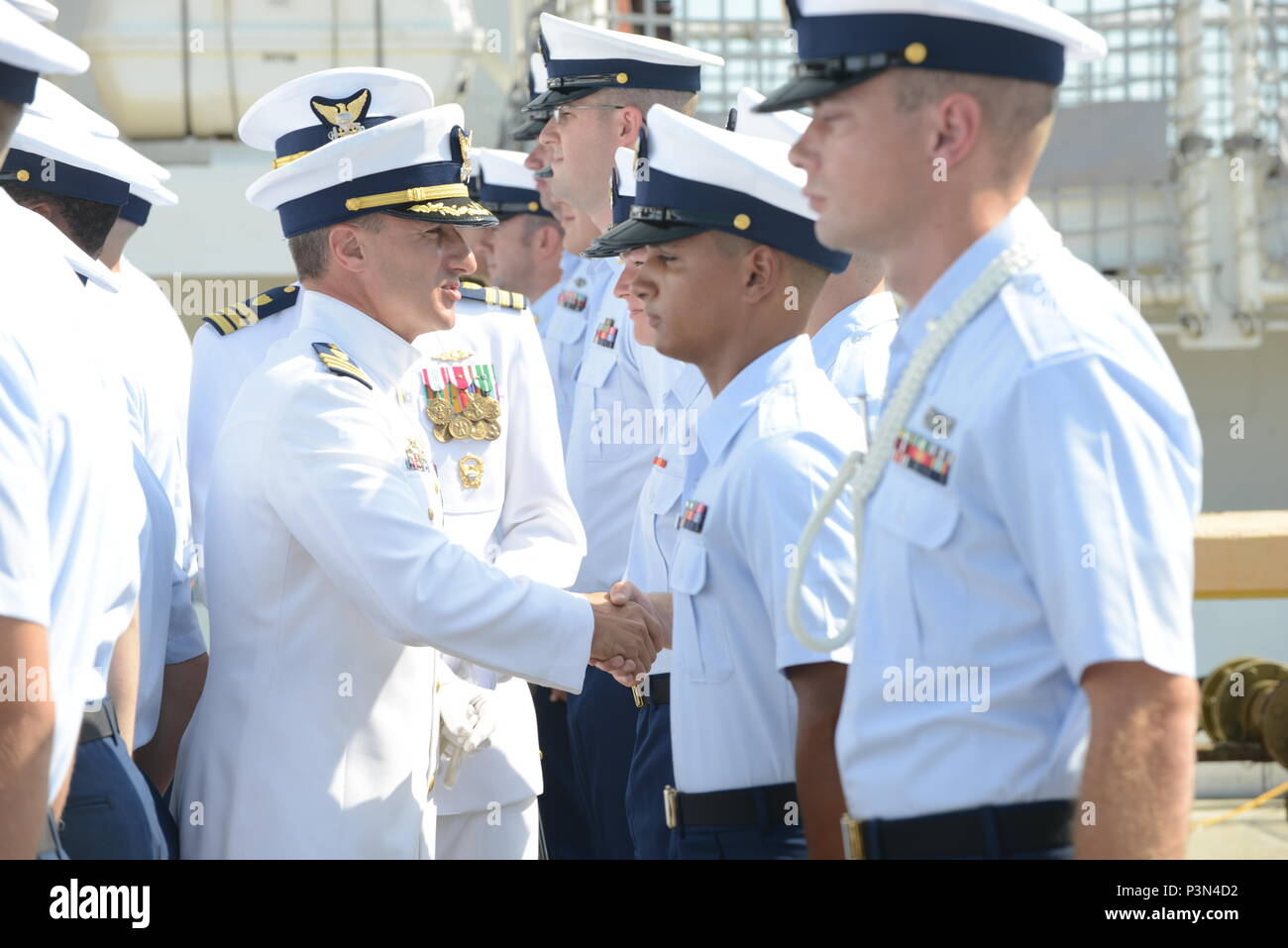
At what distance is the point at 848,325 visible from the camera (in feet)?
9.56

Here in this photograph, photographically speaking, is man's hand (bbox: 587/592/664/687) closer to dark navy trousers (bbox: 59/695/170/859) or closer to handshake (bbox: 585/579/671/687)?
handshake (bbox: 585/579/671/687)

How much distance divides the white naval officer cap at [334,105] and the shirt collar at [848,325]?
0.83 metres

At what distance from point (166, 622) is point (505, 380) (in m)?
0.90

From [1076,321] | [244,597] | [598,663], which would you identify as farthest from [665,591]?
[1076,321]

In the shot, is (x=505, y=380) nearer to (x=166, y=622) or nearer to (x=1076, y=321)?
(x=166, y=622)

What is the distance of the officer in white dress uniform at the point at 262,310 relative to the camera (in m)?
2.77

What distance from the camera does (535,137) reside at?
4.29m

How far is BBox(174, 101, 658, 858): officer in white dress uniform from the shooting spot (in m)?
2.19

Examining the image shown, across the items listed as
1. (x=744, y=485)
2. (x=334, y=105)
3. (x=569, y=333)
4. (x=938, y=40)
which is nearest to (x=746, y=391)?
(x=744, y=485)

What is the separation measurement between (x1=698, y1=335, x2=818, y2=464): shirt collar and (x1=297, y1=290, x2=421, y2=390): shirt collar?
1.97 ft

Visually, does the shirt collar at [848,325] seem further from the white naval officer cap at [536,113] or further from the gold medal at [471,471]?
the white naval officer cap at [536,113]

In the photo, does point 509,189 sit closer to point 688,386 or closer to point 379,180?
point 688,386

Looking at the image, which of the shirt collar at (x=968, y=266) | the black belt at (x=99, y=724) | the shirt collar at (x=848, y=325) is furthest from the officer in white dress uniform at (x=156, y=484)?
the shirt collar at (x=968, y=266)
